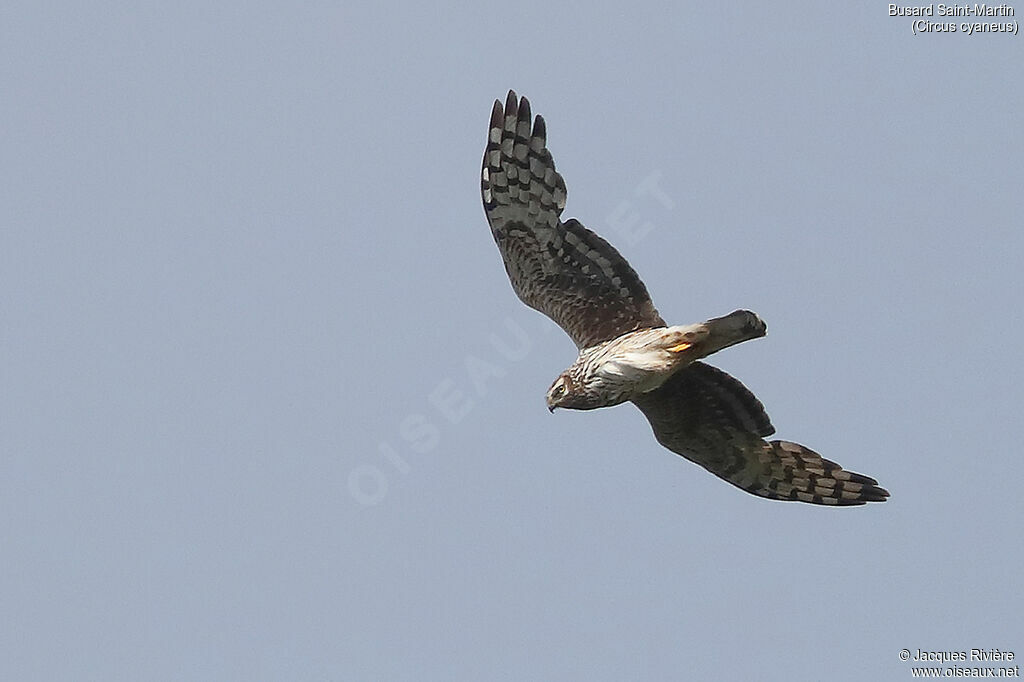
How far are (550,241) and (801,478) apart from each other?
3246 millimetres

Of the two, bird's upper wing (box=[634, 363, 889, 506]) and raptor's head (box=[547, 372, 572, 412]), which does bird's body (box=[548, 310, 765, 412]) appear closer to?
raptor's head (box=[547, 372, 572, 412])

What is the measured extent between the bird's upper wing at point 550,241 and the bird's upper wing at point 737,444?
2.35 feet

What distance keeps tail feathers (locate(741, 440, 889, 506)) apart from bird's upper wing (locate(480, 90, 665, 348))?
1.65 meters

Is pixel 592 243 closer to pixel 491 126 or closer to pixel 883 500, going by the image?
pixel 491 126

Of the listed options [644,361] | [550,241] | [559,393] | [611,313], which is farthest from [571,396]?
[550,241]

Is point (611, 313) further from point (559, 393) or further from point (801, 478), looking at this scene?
point (801, 478)

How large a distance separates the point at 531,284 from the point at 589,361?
1.31 metres

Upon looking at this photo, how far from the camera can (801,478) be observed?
15.3 metres

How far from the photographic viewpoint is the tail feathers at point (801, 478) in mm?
15258

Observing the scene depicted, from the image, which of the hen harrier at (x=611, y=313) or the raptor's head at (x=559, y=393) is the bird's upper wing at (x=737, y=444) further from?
the raptor's head at (x=559, y=393)

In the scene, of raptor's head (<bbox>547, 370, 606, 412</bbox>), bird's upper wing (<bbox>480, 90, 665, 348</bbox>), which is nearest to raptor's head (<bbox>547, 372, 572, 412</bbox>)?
raptor's head (<bbox>547, 370, 606, 412</bbox>)

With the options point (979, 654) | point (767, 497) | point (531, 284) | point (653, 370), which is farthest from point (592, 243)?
point (979, 654)

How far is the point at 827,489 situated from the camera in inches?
603

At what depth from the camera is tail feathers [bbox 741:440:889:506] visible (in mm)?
15258
